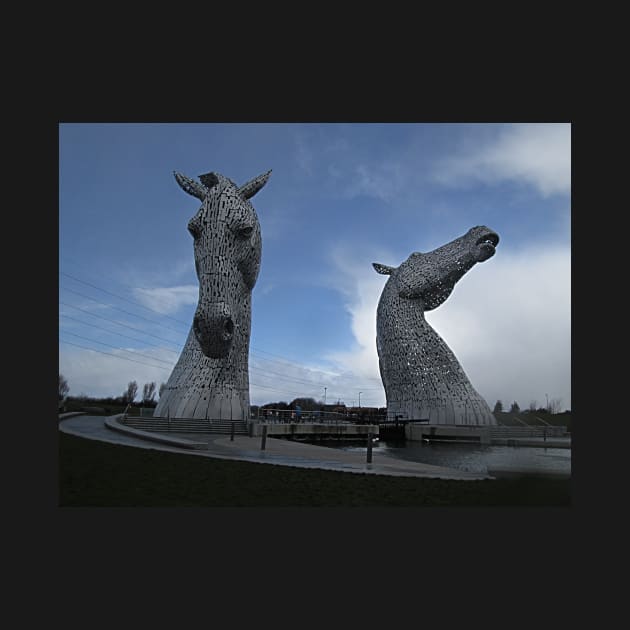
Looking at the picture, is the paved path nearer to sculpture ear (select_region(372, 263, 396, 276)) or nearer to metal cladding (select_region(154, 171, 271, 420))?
metal cladding (select_region(154, 171, 271, 420))

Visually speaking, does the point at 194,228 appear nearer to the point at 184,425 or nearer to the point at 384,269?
the point at 184,425

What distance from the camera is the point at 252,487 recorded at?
6.92m

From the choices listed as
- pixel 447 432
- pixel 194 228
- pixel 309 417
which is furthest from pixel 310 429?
pixel 194 228

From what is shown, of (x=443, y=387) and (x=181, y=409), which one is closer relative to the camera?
(x=181, y=409)

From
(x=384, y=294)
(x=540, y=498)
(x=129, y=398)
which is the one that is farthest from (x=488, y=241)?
(x=129, y=398)

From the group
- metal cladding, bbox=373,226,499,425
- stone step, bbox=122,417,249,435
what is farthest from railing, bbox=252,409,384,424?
stone step, bbox=122,417,249,435

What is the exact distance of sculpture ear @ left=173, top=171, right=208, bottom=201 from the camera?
72.5 ft

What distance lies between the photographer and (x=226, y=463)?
29.9 ft

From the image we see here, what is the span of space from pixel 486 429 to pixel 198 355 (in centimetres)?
1290

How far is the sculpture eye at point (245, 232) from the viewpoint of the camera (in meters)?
20.6

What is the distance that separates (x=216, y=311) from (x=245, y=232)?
3.47 metres

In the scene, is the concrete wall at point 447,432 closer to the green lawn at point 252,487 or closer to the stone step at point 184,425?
the stone step at point 184,425

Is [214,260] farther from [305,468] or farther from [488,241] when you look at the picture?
[488,241]

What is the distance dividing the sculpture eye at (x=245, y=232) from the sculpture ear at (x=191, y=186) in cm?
258
